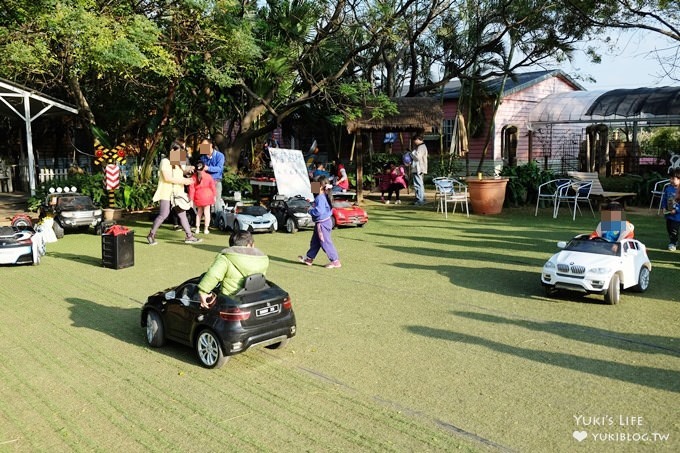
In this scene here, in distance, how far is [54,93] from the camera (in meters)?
22.3

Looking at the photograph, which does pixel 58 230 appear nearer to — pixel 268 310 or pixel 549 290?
pixel 268 310

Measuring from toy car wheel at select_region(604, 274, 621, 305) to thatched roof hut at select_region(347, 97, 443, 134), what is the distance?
39.9 feet

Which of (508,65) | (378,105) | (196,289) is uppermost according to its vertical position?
(508,65)

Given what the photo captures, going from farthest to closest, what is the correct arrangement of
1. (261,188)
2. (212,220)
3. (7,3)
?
1. (261,188)
2. (212,220)
3. (7,3)

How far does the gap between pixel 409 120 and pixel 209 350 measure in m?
14.7

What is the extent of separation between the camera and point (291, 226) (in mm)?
13828

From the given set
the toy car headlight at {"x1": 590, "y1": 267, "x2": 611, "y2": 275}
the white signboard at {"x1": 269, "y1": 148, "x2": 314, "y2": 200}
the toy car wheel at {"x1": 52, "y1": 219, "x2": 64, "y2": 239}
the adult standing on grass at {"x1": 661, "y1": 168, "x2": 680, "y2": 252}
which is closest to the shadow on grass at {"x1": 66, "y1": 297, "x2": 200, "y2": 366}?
the toy car headlight at {"x1": 590, "y1": 267, "x2": 611, "y2": 275}

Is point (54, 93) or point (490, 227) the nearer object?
point (490, 227)

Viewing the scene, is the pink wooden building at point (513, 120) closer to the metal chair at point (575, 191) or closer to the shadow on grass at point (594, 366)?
the metal chair at point (575, 191)

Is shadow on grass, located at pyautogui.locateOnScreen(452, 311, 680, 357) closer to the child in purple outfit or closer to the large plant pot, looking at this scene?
the child in purple outfit

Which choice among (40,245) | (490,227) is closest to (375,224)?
(490,227)

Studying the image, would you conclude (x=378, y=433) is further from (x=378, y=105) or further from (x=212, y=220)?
(x=378, y=105)

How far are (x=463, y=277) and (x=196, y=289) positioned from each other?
4.48 meters

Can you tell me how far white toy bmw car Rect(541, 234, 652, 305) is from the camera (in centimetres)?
711
